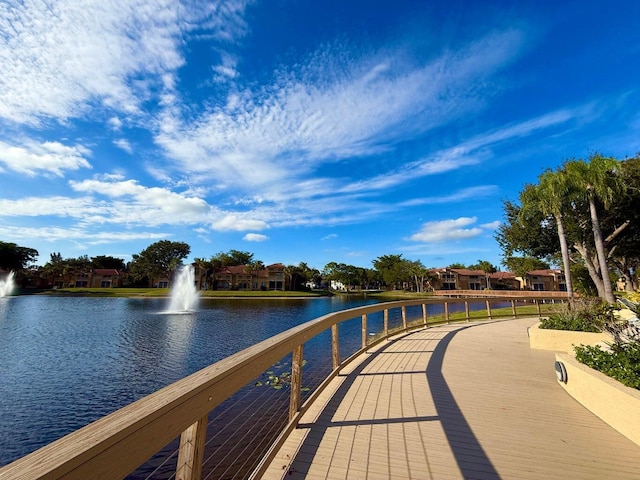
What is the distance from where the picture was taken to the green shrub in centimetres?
374

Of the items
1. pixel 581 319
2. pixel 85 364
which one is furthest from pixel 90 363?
pixel 581 319

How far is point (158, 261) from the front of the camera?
242 ft

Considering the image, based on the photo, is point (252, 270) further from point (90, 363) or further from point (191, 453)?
point (191, 453)

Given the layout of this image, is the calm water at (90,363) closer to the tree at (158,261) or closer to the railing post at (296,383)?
the railing post at (296,383)

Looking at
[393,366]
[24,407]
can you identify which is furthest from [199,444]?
[24,407]

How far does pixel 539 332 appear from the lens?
793 cm

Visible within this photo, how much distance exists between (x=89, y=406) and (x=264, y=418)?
4275mm

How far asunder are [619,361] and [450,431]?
2.52 meters

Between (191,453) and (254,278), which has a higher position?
(254,278)

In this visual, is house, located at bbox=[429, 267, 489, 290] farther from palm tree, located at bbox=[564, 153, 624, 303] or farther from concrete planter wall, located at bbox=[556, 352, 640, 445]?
concrete planter wall, located at bbox=[556, 352, 640, 445]

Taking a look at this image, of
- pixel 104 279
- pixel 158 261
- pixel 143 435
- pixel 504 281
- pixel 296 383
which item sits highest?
pixel 158 261

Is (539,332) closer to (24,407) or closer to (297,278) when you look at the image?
(24,407)

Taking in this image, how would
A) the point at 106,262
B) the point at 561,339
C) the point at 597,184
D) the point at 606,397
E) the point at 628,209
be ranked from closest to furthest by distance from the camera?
1. the point at 606,397
2. the point at 561,339
3. the point at 597,184
4. the point at 628,209
5. the point at 106,262

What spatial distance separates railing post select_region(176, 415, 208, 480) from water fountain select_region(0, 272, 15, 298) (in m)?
70.0
